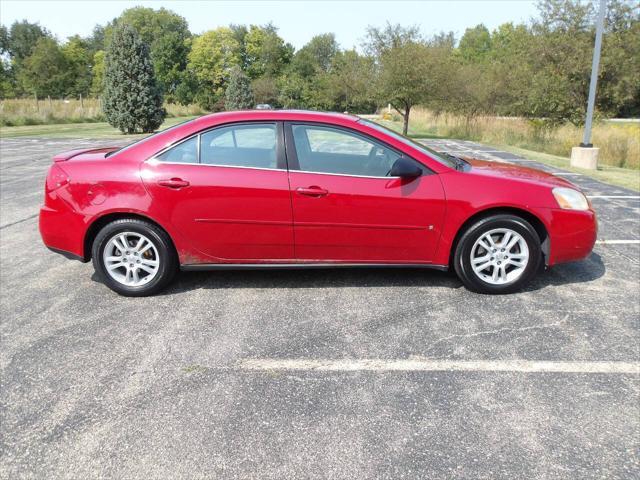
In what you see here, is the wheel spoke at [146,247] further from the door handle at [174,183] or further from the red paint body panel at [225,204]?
the door handle at [174,183]

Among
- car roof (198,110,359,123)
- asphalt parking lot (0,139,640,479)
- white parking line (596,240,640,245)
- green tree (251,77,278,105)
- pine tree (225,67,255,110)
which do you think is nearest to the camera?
asphalt parking lot (0,139,640,479)

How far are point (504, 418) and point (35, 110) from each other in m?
38.5

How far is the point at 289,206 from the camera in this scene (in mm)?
4258

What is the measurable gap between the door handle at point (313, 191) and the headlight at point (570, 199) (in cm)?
201

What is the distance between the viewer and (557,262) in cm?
448

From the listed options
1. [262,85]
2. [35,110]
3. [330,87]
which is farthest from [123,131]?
[262,85]

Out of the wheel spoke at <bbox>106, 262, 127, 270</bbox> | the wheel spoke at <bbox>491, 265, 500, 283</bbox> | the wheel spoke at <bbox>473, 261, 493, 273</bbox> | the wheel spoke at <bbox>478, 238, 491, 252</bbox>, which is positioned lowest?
the wheel spoke at <bbox>491, 265, 500, 283</bbox>

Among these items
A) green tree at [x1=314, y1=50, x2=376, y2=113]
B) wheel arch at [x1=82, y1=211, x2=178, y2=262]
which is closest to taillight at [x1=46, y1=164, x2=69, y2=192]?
wheel arch at [x1=82, y1=211, x2=178, y2=262]

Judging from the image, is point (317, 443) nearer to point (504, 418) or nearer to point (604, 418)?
point (504, 418)

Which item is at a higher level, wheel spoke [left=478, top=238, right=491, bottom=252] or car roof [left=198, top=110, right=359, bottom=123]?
car roof [left=198, top=110, right=359, bottom=123]

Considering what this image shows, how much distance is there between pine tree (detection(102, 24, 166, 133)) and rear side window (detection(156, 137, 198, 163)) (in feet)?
78.3

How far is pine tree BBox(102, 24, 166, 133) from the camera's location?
25.9 meters

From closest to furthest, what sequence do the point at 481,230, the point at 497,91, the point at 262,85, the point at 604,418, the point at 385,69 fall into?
the point at 604,418
the point at 481,230
the point at 385,69
the point at 497,91
the point at 262,85

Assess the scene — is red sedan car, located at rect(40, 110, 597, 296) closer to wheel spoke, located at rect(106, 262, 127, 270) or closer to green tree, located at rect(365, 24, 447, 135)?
wheel spoke, located at rect(106, 262, 127, 270)
